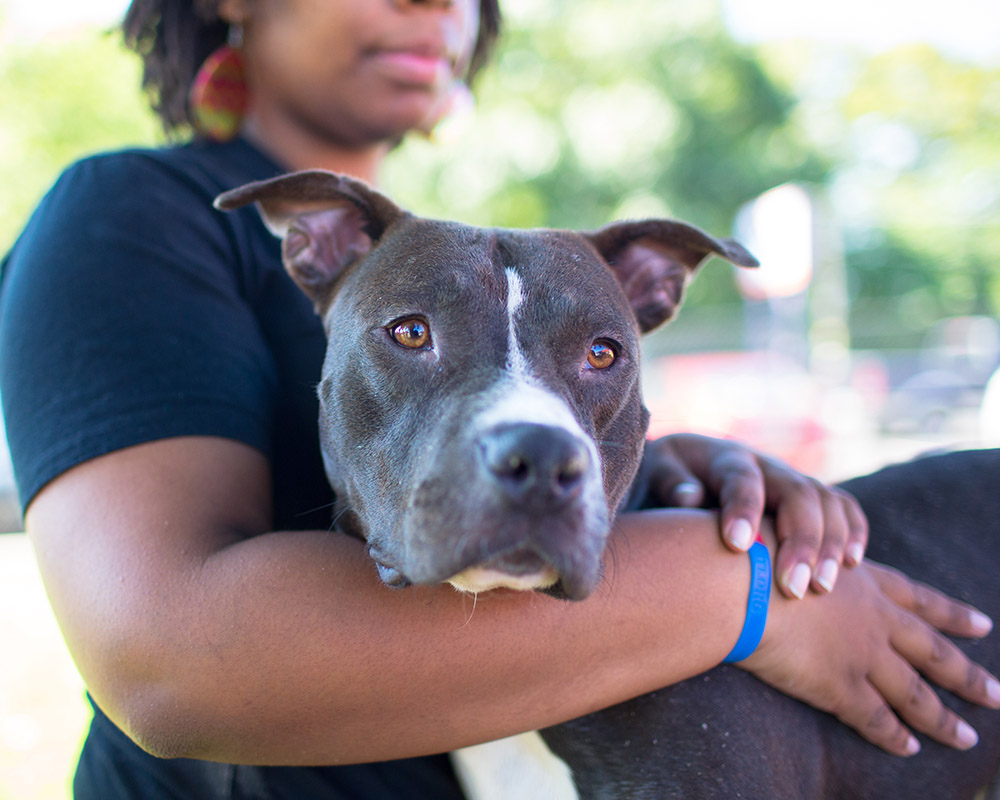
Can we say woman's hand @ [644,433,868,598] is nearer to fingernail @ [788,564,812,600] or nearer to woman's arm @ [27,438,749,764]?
fingernail @ [788,564,812,600]

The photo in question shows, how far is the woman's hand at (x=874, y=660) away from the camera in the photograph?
7.30ft

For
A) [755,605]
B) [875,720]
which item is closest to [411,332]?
[755,605]

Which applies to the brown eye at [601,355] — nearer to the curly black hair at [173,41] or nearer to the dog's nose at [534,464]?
the dog's nose at [534,464]

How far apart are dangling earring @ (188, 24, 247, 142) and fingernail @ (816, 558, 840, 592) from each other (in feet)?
8.59

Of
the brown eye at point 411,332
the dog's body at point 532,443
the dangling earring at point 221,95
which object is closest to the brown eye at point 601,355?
the dog's body at point 532,443

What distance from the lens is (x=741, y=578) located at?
2.14 meters

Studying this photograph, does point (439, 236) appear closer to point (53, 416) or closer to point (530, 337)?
point (530, 337)

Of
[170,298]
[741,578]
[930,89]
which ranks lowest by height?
[930,89]

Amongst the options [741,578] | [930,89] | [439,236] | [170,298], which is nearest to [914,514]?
[741,578]

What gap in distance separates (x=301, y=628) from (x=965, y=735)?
203 centimetres

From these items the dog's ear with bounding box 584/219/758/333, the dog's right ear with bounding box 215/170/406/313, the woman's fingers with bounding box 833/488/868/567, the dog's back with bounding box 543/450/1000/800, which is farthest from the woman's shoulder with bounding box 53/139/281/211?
the woman's fingers with bounding box 833/488/868/567

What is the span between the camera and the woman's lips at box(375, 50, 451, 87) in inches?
124

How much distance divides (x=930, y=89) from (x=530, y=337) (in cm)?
3745

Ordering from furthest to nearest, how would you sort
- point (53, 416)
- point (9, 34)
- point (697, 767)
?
1. point (9, 34)
2. point (697, 767)
3. point (53, 416)
